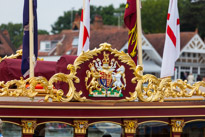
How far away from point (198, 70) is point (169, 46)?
4196 cm

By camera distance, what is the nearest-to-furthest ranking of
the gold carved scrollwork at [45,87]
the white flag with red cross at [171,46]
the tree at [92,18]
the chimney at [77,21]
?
1. the gold carved scrollwork at [45,87]
2. the white flag with red cross at [171,46]
3. the chimney at [77,21]
4. the tree at [92,18]

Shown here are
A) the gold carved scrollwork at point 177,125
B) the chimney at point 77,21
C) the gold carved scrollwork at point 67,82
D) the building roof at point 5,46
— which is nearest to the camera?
the gold carved scrollwork at point 67,82

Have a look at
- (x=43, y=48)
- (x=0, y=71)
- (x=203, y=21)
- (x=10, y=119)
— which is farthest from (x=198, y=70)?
(x=10, y=119)

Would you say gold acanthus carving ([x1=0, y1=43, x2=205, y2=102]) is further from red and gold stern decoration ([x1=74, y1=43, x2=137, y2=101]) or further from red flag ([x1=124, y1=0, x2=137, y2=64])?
red flag ([x1=124, y1=0, x2=137, y2=64])

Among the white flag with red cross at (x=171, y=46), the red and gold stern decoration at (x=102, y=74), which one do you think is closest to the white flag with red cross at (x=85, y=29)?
the white flag with red cross at (x=171, y=46)

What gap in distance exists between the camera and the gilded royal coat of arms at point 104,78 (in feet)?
39.0

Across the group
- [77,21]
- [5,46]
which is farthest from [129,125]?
[5,46]

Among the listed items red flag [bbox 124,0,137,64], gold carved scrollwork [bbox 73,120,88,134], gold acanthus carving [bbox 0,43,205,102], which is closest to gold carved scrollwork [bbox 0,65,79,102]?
gold acanthus carving [bbox 0,43,205,102]

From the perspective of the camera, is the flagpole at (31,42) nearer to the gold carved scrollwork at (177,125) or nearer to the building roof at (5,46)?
the gold carved scrollwork at (177,125)

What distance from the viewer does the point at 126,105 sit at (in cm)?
→ 1191

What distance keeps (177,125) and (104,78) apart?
78.0 inches

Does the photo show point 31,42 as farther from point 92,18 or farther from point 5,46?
point 92,18

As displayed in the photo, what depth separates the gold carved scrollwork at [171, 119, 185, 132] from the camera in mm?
12444

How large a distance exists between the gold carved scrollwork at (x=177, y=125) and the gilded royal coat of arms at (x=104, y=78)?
4.44 feet
